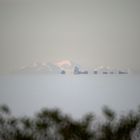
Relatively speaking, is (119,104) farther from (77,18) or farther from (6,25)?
(6,25)

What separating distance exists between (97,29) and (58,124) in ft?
3.40

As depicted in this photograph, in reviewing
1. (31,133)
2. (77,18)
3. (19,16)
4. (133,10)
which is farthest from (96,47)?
(31,133)

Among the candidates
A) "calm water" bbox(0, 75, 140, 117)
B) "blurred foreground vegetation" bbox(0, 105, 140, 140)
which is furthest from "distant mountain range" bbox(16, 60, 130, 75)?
"blurred foreground vegetation" bbox(0, 105, 140, 140)

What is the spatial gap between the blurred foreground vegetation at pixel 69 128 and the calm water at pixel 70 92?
0.18 meters

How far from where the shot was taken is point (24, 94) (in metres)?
2.60

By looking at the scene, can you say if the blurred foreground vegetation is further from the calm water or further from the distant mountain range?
the distant mountain range

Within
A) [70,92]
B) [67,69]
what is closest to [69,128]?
[70,92]

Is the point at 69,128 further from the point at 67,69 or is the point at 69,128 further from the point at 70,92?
the point at 67,69

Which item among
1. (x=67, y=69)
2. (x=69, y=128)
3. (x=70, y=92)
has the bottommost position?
(x=69, y=128)

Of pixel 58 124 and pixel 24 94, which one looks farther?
pixel 24 94

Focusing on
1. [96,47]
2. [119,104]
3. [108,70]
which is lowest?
[119,104]

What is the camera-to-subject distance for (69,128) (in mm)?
2141

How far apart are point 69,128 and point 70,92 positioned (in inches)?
18.9

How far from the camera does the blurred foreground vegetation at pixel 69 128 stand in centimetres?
209
